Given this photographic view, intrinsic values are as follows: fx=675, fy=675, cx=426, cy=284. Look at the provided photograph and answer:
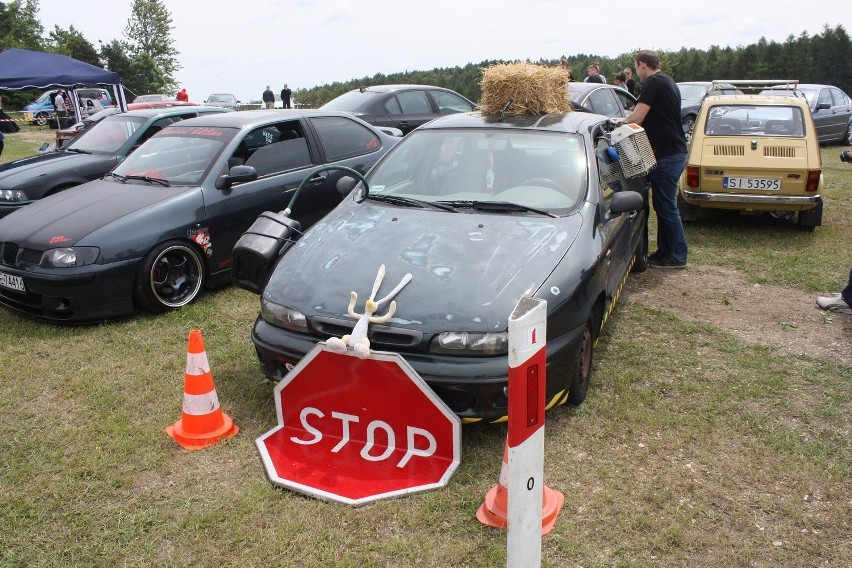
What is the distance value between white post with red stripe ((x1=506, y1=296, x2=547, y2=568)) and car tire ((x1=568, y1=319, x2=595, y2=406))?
54.0 inches

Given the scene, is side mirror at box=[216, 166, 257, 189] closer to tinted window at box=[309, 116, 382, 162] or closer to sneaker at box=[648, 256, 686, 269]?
tinted window at box=[309, 116, 382, 162]

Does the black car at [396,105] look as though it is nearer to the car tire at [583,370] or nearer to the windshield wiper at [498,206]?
the windshield wiper at [498,206]

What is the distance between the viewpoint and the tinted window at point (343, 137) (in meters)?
6.88

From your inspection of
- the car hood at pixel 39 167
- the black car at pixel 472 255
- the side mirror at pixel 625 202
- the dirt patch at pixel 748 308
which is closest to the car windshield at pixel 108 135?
the car hood at pixel 39 167

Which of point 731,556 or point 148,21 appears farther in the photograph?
point 148,21

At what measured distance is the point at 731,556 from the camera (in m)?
2.74

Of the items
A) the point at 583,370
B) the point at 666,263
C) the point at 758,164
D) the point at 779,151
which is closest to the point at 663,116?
the point at 666,263

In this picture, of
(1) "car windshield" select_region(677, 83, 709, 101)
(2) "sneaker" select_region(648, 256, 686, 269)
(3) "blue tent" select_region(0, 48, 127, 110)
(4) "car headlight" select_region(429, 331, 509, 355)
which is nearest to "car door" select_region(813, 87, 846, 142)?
(1) "car windshield" select_region(677, 83, 709, 101)

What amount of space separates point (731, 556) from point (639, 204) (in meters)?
2.21

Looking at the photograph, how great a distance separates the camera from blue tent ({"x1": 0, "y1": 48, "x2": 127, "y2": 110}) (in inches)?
640

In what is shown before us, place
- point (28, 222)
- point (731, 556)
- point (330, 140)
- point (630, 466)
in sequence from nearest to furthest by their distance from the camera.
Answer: point (731, 556) < point (630, 466) < point (28, 222) < point (330, 140)

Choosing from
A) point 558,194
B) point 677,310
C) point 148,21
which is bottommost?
point 677,310

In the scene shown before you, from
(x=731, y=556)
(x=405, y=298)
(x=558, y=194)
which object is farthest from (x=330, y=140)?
(x=731, y=556)

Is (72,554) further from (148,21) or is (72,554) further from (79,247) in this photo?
(148,21)
